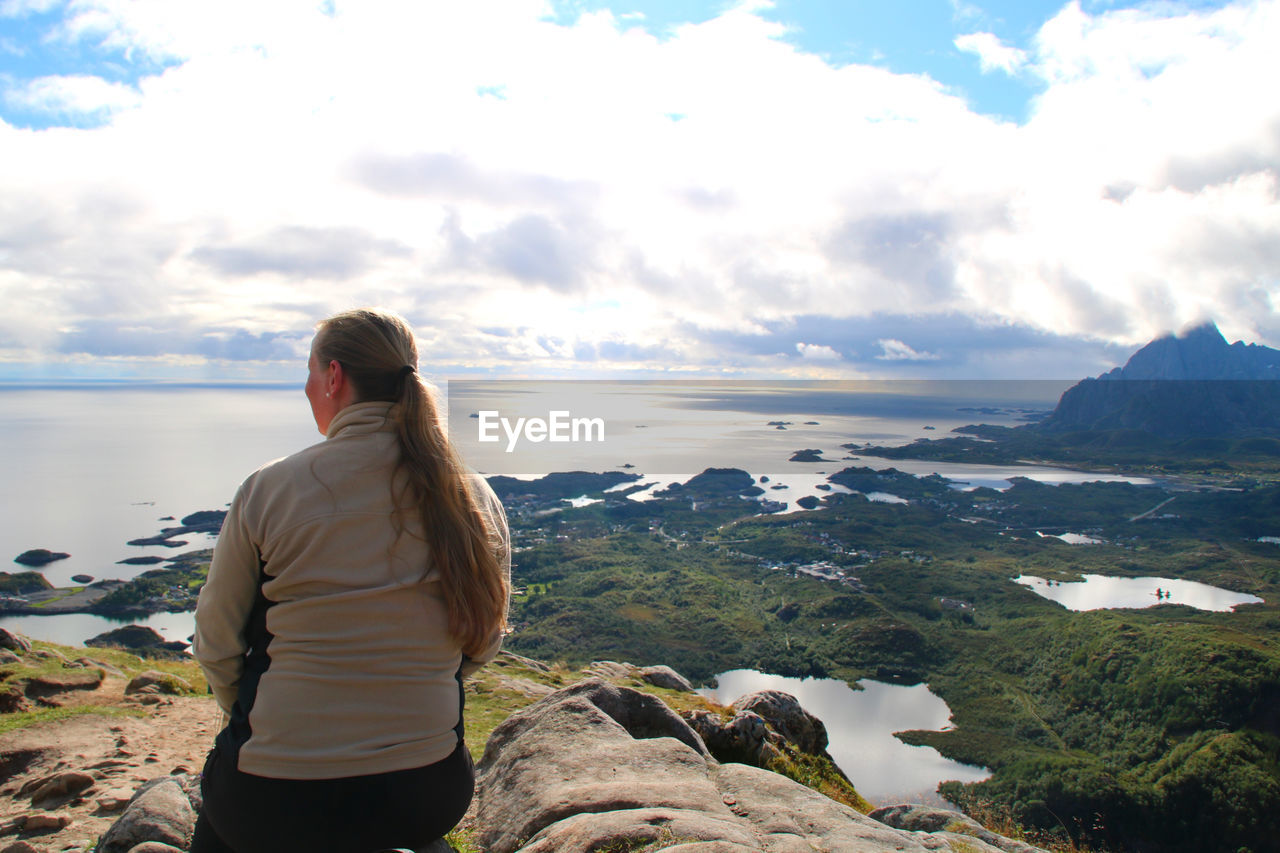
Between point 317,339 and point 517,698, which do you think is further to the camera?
point 517,698

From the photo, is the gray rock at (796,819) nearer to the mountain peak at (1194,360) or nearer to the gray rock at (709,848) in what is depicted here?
the gray rock at (709,848)

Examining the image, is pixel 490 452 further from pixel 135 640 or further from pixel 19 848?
pixel 19 848

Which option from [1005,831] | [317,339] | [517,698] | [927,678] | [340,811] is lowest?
[927,678]

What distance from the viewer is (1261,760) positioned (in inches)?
1403

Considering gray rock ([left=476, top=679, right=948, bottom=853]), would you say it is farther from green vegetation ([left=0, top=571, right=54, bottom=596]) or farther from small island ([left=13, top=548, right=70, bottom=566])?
small island ([left=13, top=548, right=70, bottom=566])

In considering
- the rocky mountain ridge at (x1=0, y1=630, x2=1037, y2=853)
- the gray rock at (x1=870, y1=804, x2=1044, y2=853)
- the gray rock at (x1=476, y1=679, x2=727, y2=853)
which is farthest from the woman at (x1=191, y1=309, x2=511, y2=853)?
the gray rock at (x1=870, y1=804, x2=1044, y2=853)

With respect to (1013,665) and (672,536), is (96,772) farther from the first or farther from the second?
(672,536)

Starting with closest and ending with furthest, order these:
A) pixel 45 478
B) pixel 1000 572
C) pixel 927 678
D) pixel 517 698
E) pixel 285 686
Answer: pixel 285 686, pixel 517 698, pixel 927 678, pixel 1000 572, pixel 45 478

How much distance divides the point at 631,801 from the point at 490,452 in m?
97.0

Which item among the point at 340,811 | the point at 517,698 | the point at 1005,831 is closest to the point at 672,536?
the point at 517,698

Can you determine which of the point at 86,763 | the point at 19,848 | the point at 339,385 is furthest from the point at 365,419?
the point at 86,763

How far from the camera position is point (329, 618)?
1990 mm

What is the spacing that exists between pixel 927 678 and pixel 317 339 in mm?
56980

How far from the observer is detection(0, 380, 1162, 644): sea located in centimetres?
6762
